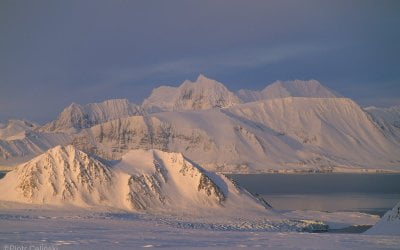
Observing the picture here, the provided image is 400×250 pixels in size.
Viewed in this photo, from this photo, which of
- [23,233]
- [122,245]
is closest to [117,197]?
[23,233]

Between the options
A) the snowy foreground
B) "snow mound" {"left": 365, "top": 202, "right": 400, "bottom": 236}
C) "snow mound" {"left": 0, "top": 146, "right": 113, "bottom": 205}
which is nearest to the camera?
the snowy foreground

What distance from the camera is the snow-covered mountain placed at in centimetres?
6325

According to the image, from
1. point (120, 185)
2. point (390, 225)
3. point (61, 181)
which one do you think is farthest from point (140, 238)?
point (61, 181)

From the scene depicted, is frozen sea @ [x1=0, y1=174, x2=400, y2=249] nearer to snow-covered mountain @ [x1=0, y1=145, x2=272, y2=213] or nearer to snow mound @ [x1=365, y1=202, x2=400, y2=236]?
snow mound @ [x1=365, y1=202, x2=400, y2=236]

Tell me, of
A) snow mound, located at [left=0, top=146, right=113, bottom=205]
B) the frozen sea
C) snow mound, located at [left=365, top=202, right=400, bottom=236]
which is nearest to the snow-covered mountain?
snow mound, located at [left=0, top=146, right=113, bottom=205]

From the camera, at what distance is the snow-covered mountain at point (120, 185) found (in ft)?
208

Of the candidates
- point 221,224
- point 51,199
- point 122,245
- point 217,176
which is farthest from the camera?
point 217,176

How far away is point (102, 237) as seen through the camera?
33.0 meters

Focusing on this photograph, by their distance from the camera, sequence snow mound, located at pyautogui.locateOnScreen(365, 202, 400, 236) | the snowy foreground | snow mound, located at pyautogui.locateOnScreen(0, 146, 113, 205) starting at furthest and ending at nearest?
snow mound, located at pyautogui.locateOnScreen(0, 146, 113, 205) → snow mound, located at pyautogui.locateOnScreen(365, 202, 400, 236) → the snowy foreground

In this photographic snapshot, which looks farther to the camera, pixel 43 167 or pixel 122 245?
pixel 43 167

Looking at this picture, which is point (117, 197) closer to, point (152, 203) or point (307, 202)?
point (152, 203)

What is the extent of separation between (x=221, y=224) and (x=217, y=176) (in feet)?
61.8

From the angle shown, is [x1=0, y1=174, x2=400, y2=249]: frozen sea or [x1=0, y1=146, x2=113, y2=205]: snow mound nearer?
[x1=0, y1=174, x2=400, y2=249]: frozen sea

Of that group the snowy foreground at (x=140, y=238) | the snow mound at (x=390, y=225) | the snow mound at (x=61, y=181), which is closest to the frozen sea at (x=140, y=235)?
the snowy foreground at (x=140, y=238)
